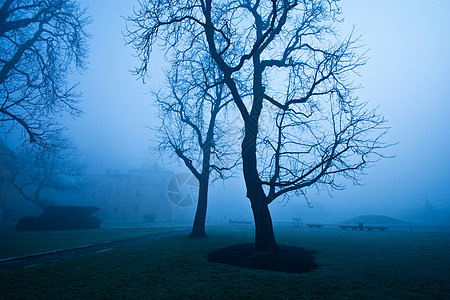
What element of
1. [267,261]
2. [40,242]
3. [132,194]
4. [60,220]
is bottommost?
[40,242]

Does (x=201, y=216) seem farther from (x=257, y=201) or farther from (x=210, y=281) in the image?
(x=210, y=281)

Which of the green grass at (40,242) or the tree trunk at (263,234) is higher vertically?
the tree trunk at (263,234)

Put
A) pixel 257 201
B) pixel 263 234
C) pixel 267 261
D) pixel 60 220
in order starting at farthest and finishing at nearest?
pixel 60 220, pixel 257 201, pixel 263 234, pixel 267 261

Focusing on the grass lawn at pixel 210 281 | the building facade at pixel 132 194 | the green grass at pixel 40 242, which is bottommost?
the green grass at pixel 40 242

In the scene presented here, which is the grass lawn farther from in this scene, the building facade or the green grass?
the building facade

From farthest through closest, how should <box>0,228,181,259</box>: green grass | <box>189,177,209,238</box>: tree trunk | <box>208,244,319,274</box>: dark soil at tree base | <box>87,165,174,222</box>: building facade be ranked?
<box>87,165,174,222</box>: building facade < <box>189,177,209,238</box>: tree trunk < <box>0,228,181,259</box>: green grass < <box>208,244,319,274</box>: dark soil at tree base

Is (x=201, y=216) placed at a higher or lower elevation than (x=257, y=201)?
lower

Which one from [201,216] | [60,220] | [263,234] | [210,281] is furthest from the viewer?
[60,220]

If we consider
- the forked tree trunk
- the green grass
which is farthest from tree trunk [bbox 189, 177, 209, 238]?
the forked tree trunk

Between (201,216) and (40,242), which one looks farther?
(201,216)

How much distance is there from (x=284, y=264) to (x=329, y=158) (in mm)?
3537

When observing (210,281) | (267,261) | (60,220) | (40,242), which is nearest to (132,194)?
(60,220)

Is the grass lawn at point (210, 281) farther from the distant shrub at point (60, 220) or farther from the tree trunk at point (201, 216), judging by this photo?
the distant shrub at point (60, 220)

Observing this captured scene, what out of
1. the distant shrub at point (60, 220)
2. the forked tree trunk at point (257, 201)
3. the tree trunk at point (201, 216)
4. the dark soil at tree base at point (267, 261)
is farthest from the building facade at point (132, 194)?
the forked tree trunk at point (257, 201)
